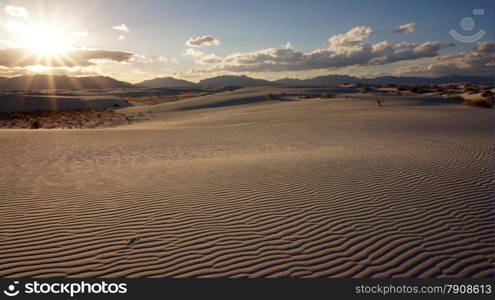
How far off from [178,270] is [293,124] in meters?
15.3

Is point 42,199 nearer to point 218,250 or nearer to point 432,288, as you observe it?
point 218,250

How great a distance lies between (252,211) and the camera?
18.0 feet

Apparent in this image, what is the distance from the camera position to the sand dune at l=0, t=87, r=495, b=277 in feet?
12.7

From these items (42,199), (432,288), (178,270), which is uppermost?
(42,199)

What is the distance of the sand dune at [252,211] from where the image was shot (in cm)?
388

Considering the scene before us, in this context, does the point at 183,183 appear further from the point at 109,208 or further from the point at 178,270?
the point at 178,270

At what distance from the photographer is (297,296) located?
3.45 m

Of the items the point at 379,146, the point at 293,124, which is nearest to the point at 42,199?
the point at 379,146

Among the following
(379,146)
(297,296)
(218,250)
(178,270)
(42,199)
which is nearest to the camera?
(297,296)

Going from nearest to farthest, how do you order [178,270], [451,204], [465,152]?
[178,270], [451,204], [465,152]

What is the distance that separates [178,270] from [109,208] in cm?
268

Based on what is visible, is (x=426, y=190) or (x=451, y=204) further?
(x=426, y=190)

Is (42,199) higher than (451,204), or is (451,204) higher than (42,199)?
(42,199)

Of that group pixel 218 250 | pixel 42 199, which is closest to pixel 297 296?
pixel 218 250
